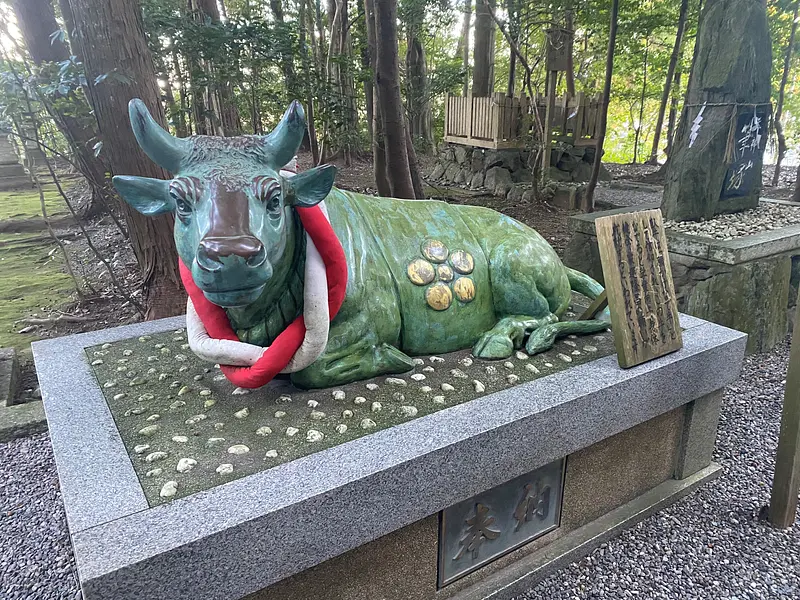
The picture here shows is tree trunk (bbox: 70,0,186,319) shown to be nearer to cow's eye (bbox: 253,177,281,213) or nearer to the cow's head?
the cow's head

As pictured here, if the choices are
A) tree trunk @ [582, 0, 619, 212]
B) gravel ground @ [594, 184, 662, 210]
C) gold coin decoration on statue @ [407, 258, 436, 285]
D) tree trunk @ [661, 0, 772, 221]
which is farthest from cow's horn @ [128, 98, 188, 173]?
gravel ground @ [594, 184, 662, 210]

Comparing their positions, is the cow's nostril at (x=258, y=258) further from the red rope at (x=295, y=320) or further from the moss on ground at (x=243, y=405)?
the moss on ground at (x=243, y=405)

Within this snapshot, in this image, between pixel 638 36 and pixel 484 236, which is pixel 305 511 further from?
pixel 638 36

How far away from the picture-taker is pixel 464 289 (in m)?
2.72

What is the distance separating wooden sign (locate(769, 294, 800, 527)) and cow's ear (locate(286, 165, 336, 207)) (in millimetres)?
2018

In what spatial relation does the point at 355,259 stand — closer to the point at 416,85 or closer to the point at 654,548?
the point at 654,548

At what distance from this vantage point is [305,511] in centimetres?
167

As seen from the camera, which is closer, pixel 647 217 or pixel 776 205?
pixel 647 217

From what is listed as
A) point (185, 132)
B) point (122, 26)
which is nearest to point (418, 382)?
point (122, 26)

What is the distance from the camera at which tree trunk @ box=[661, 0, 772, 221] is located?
18.1ft

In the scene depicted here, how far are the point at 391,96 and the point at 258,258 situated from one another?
12.7ft

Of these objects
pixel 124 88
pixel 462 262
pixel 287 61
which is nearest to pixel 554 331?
pixel 462 262

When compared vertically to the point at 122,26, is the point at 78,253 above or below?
below

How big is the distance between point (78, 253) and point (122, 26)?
198 inches
